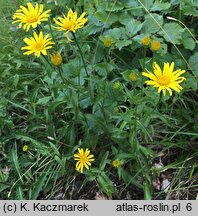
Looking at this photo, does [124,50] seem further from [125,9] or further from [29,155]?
[29,155]

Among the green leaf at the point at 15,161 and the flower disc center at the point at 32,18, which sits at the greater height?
the flower disc center at the point at 32,18

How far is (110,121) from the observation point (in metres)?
1.65

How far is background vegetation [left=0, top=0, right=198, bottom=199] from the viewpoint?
1584mm

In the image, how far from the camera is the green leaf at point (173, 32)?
68.1 inches

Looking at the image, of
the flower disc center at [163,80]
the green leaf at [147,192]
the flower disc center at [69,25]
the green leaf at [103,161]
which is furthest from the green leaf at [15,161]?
the flower disc center at [163,80]

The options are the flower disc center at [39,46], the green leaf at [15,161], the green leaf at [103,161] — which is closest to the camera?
the flower disc center at [39,46]

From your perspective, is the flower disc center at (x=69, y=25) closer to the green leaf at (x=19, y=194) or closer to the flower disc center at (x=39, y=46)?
the flower disc center at (x=39, y=46)

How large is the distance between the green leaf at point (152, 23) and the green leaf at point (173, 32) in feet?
0.10

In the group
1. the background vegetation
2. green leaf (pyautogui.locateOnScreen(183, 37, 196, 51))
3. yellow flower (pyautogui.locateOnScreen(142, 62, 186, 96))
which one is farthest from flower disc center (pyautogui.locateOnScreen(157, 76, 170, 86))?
green leaf (pyautogui.locateOnScreen(183, 37, 196, 51))

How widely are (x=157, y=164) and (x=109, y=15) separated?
72cm

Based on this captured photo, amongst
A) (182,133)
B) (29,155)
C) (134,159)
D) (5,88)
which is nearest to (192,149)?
(182,133)

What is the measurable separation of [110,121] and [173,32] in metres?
0.49

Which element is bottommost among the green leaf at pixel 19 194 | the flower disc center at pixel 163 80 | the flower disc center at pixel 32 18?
the green leaf at pixel 19 194

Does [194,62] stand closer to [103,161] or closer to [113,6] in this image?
[113,6]
